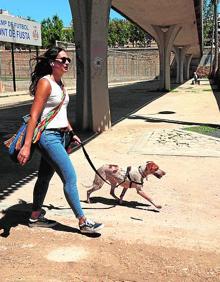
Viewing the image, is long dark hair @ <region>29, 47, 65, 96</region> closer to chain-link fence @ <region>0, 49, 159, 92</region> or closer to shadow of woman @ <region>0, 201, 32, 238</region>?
shadow of woman @ <region>0, 201, 32, 238</region>

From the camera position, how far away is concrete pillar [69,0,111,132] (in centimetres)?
1238

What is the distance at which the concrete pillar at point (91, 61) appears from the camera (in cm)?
1238

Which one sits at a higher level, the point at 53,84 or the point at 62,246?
the point at 53,84

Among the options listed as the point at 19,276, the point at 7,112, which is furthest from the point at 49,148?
the point at 7,112

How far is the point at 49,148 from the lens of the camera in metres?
4.65

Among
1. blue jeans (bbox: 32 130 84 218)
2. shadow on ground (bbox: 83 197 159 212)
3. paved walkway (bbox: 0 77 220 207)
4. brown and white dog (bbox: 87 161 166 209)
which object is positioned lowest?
paved walkway (bbox: 0 77 220 207)

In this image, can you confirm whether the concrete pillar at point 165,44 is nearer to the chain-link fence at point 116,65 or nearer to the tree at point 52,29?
the chain-link fence at point 116,65

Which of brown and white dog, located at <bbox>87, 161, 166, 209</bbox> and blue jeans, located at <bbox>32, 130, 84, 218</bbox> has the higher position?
blue jeans, located at <bbox>32, 130, 84, 218</bbox>

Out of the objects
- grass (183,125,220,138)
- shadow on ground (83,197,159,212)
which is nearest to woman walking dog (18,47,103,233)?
shadow on ground (83,197,159,212)

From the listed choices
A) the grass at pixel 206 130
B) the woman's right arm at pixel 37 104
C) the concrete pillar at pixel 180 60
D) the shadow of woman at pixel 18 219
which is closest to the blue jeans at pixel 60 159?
the woman's right arm at pixel 37 104

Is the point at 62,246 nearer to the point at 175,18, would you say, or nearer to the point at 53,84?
the point at 53,84

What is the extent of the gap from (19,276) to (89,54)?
9.14m

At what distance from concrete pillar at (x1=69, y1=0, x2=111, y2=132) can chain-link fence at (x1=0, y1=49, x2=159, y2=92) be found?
32.1m

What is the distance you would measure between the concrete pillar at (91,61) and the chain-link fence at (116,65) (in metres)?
32.1
